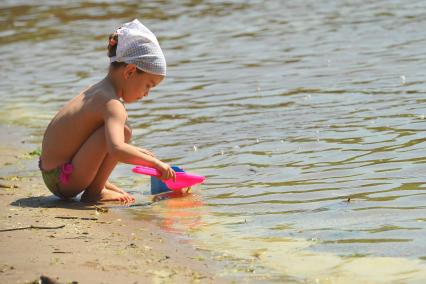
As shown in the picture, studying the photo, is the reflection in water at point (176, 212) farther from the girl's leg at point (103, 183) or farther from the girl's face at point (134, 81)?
the girl's face at point (134, 81)

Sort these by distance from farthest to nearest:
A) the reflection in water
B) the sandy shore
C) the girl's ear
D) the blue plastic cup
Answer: the blue plastic cup
the girl's ear
the reflection in water
the sandy shore

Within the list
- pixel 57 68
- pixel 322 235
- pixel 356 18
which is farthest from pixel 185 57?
pixel 322 235

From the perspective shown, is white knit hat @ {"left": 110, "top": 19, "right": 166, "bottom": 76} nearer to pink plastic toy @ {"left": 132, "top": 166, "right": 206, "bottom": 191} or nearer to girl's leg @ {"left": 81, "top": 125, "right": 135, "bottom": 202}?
girl's leg @ {"left": 81, "top": 125, "right": 135, "bottom": 202}

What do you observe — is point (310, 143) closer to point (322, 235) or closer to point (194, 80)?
point (322, 235)

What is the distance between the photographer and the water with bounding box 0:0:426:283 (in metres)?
4.26

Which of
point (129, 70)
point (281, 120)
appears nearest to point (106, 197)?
point (129, 70)

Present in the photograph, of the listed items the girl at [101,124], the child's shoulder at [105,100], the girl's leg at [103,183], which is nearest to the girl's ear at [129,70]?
the girl at [101,124]

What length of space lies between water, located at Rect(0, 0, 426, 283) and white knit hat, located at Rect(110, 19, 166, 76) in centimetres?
79

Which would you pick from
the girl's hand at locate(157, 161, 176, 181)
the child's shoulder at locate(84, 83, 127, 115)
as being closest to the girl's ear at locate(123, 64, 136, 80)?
the child's shoulder at locate(84, 83, 127, 115)

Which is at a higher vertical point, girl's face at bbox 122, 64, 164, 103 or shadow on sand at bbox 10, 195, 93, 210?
girl's face at bbox 122, 64, 164, 103

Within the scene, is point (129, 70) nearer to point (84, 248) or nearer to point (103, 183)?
point (103, 183)

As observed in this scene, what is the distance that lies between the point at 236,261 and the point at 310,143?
8.49 ft

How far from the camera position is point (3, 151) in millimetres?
7102

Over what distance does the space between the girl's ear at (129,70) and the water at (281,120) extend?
2.44 feet
